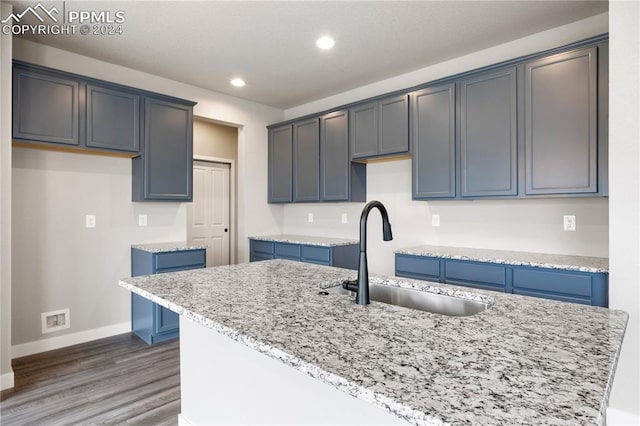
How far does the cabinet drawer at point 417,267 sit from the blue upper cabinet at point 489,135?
677 mm

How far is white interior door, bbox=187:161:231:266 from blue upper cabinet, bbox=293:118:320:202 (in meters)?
1.50

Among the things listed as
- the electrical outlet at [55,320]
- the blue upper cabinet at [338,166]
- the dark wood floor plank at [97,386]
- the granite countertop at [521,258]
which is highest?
the blue upper cabinet at [338,166]

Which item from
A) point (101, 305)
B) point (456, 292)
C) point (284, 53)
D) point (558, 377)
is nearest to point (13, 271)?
point (101, 305)

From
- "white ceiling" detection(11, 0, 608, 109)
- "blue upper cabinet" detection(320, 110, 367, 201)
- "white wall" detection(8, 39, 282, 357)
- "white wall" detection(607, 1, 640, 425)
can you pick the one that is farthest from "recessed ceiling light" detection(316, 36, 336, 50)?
"white wall" detection(607, 1, 640, 425)

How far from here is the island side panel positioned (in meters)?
1.13

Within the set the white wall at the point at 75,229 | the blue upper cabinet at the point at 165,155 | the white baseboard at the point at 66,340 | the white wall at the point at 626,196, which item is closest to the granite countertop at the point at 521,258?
the white wall at the point at 626,196

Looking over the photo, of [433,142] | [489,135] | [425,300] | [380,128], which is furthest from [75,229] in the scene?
[489,135]

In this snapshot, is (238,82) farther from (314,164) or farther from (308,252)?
(308,252)

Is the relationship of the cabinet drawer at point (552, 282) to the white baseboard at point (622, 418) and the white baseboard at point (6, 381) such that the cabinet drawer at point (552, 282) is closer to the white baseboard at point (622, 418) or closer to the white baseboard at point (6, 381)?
the white baseboard at point (622, 418)

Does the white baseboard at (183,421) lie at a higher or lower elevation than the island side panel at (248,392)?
lower

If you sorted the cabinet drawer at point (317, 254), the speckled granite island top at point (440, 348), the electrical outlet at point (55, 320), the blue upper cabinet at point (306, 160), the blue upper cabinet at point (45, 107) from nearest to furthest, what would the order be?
1. the speckled granite island top at point (440, 348)
2. the blue upper cabinet at point (45, 107)
3. the electrical outlet at point (55, 320)
4. the cabinet drawer at point (317, 254)
5. the blue upper cabinet at point (306, 160)

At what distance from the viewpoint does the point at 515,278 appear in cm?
267

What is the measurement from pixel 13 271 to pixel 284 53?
3.04m

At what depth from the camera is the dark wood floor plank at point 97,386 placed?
2.21 meters
